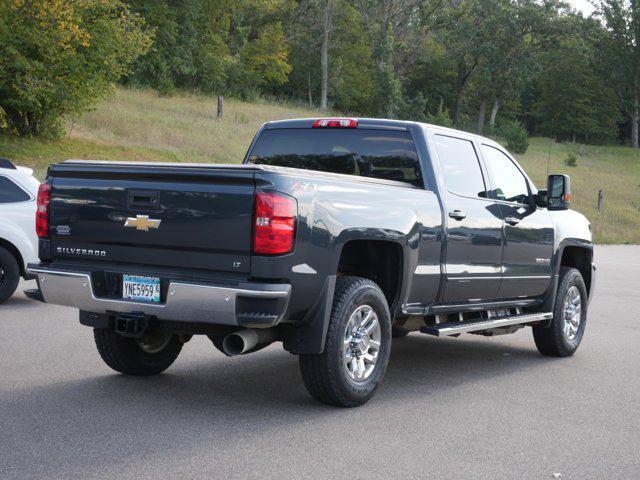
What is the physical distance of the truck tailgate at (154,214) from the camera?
573 cm

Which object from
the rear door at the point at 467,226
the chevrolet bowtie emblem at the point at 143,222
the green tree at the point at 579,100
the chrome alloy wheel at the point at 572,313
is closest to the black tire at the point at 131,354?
the chevrolet bowtie emblem at the point at 143,222

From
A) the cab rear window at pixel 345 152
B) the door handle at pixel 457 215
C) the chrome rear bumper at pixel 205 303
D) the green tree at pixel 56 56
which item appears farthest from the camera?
the green tree at pixel 56 56

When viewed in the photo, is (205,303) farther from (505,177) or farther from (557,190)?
(557,190)

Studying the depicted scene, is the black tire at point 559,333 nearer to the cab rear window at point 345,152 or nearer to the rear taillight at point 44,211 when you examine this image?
the cab rear window at point 345,152

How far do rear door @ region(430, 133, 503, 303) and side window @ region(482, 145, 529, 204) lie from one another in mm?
252

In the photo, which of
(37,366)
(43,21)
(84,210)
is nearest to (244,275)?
(84,210)

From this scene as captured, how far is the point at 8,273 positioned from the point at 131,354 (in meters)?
4.71

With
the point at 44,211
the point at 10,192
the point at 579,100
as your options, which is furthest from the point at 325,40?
the point at 44,211

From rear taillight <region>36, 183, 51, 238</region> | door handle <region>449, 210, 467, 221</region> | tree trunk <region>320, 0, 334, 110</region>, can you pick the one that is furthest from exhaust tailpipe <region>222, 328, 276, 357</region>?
tree trunk <region>320, 0, 334, 110</region>

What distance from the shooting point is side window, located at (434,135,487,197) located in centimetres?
762

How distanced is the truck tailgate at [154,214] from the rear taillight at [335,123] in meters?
2.04

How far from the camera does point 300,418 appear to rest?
6098mm

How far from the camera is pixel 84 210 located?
6289 mm

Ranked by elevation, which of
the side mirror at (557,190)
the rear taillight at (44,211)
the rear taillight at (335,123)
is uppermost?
the rear taillight at (335,123)
